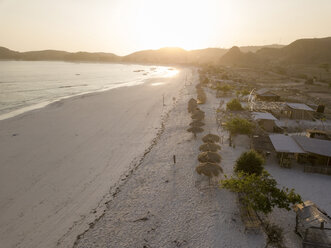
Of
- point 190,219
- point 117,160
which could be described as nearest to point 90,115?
point 117,160

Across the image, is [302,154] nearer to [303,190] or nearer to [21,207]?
[303,190]

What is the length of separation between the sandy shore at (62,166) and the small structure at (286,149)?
432 inches

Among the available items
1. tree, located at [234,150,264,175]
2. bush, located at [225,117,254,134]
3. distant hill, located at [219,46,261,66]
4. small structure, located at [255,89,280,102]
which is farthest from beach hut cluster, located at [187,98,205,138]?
distant hill, located at [219,46,261,66]

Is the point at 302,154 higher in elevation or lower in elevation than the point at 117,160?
higher

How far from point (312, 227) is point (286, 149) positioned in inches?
273

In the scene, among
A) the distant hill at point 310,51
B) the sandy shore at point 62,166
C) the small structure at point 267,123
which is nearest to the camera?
the sandy shore at point 62,166

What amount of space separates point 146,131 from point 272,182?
1452cm

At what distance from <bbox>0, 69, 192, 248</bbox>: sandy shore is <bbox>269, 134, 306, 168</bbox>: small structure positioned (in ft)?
36.0

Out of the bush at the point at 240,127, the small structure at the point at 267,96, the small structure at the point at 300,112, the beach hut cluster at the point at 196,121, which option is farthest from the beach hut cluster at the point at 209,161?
the small structure at the point at 267,96

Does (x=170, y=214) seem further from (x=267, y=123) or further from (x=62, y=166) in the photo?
(x=267, y=123)

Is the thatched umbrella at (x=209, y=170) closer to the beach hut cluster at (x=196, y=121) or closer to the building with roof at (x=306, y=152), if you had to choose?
the building with roof at (x=306, y=152)

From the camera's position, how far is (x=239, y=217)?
9.92 m

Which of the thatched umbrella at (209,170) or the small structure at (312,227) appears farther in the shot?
the thatched umbrella at (209,170)

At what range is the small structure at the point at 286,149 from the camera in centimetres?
1392
